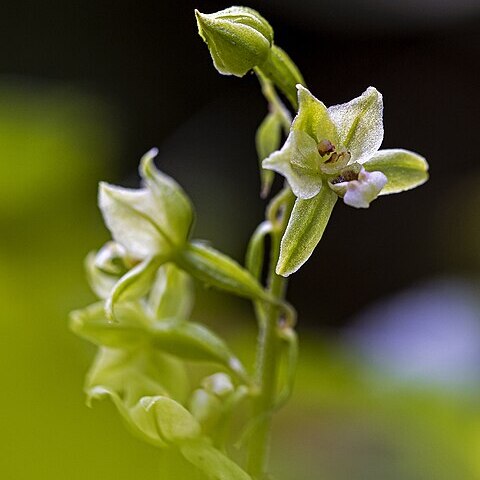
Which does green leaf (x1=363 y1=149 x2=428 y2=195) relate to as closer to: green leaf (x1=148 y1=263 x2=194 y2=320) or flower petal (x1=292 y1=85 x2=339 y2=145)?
flower petal (x1=292 y1=85 x2=339 y2=145)

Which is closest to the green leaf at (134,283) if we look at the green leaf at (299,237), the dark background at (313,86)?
the green leaf at (299,237)

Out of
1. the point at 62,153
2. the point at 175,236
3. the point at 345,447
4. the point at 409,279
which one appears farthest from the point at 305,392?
the point at 409,279

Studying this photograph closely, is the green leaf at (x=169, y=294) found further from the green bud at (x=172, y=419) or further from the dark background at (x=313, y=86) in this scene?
the dark background at (x=313, y=86)

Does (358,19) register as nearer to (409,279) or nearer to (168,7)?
(168,7)

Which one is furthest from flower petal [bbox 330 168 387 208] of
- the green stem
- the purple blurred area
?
the purple blurred area

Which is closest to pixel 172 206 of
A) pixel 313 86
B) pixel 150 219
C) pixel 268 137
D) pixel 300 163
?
pixel 150 219

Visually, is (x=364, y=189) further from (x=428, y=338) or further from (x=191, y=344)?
(x=428, y=338)
